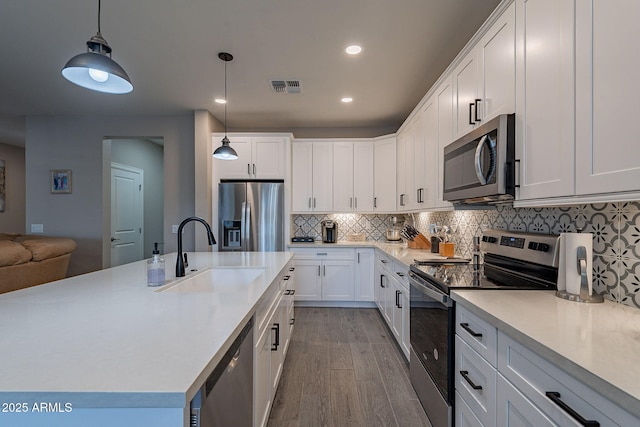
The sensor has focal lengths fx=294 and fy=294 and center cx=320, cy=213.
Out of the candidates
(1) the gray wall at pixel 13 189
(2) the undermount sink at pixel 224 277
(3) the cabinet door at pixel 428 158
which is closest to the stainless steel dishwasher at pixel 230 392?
(2) the undermount sink at pixel 224 277

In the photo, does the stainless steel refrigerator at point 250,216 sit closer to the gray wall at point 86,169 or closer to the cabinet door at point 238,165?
the cabinet door at point 238,165

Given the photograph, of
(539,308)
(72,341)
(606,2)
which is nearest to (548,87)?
(606,2)

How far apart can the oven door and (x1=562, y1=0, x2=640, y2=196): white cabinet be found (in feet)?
2.78

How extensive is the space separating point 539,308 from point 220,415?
1.24m

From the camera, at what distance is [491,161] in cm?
159

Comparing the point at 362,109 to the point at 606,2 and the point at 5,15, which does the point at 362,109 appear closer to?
the point at 606,2

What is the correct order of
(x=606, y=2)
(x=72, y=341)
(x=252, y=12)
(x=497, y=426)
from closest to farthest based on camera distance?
(x=72, y=341) < (x=606, y=2) < (x=497, y=426) < (x=252, y=12)

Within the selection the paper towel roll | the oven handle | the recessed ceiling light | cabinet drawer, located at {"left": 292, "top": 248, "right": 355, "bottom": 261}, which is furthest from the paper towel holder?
cabinet drawer, located at {"left": 292, "top": 248, "right": 355, "bottom": 261}

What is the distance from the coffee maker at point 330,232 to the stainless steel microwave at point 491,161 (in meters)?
2.44

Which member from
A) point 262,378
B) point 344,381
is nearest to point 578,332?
point 262,378

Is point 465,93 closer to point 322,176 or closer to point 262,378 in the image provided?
point 262,378

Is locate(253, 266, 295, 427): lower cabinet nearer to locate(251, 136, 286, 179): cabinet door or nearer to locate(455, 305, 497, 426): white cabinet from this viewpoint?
locate(455, 305, 497, 426): white cabinet

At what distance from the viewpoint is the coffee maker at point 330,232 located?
4258mm

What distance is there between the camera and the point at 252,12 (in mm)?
2057
